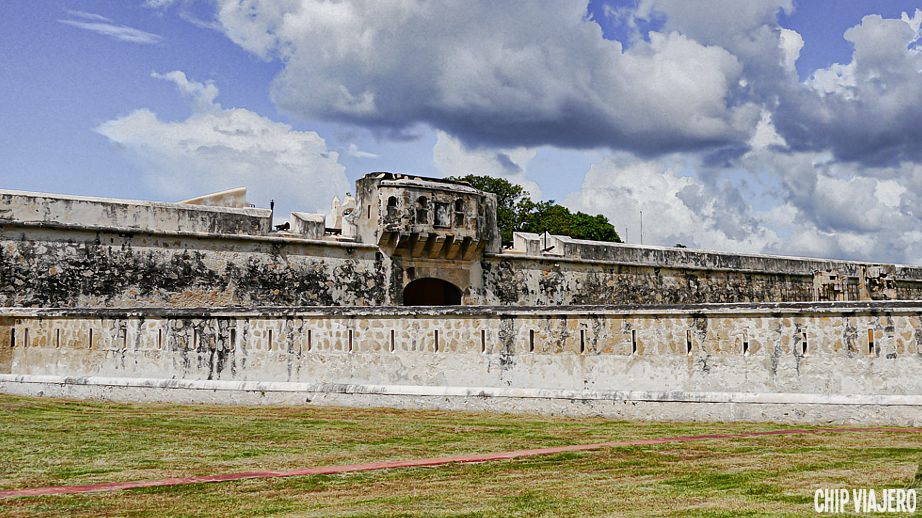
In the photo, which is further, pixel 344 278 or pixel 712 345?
pixel 344 278

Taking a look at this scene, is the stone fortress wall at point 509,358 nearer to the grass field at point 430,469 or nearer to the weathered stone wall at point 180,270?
the grass field at point 430,469

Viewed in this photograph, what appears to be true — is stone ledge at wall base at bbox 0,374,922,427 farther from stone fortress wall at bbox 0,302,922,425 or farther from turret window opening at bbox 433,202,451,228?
turret window opening at bbox 433,202,451,228

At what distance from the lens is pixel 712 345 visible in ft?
38.0

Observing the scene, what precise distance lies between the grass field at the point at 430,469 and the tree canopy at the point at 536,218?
30.5 meters

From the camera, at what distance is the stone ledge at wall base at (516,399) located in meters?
Result: 10.5

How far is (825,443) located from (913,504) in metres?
3.32

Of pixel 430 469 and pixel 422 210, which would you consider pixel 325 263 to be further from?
pixel 430 469

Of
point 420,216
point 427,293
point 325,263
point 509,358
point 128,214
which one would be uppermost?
point 420,216

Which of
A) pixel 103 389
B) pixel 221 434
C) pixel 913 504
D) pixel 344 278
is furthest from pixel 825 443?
pixel 344 278

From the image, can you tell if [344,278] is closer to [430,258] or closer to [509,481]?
[430,258]

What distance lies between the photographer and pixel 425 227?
68.0 feet

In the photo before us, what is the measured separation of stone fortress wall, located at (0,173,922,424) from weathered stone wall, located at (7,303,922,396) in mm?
21

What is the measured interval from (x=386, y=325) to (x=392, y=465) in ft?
18.6

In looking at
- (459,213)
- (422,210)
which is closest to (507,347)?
(422,210)
